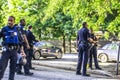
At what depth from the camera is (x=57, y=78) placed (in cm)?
1265

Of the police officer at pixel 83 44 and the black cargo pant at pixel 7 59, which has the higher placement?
the police officer at pixel 83 44

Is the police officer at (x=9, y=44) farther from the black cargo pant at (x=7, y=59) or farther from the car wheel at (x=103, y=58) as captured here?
the car wheel at (x=103, y=58)

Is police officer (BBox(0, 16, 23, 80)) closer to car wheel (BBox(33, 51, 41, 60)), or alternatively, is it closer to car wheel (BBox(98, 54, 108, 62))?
car wheel (BBox(98, 54, 108, 62))

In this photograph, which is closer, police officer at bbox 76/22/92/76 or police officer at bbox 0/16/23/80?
police officer at bbox 0/16/23/80

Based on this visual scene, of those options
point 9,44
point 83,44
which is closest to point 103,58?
point 83,44

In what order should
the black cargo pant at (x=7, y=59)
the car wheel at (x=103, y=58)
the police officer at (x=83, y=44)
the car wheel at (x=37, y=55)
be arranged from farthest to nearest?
the car wheel at (x=37, y=55) → the car wheel at (x=103, y=58) → the police officer at (x=83, y=44) → the black cargo pant at (x=7, y=59)

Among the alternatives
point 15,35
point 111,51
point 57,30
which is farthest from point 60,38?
point 15,35

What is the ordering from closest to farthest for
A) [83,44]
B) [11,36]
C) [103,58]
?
[11,36]
[83,44]
[103,58]

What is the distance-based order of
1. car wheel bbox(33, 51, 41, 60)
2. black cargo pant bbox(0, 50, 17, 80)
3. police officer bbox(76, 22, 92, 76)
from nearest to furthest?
black cargo pant bbox(0, 50, 17, 80)
police officer bbox(76, 22, 92, 76)
car wheel bbox(33, 51, 41, 60)

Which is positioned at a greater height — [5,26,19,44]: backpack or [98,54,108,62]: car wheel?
[5,26,19,44]: backpack

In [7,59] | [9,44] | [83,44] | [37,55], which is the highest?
[83,44]

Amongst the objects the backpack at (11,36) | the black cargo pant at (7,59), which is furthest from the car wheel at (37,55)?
the backpack at (11,36)

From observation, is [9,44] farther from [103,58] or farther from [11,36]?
[103,58]

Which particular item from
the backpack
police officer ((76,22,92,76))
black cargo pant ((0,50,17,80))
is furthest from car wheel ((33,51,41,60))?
the backpack
